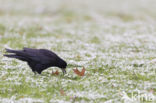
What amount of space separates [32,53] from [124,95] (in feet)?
12.5

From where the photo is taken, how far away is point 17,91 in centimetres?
875

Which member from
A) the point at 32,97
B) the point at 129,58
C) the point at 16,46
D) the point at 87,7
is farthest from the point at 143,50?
the point at 87,7

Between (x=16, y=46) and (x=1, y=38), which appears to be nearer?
(x=16, y=46)

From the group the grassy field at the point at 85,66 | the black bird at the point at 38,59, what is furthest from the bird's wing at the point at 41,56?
the grassy field at the point at 85,66

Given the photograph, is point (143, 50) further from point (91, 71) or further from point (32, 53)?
point (32, 53)

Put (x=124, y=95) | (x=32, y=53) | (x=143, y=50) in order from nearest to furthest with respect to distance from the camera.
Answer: (x=124, y=95) → (x=32, y=53) → (x=143, y=50)

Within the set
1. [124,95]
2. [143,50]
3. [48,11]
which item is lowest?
[48,11]

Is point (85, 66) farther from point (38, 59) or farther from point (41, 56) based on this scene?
point (38, 59)

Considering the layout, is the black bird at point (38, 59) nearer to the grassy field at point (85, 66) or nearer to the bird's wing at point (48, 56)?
the bird's wing at point (48, 56)

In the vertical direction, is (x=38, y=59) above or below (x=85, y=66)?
above

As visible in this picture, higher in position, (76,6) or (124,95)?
(124,95)

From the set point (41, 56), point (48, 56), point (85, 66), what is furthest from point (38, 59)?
point (85, 66)

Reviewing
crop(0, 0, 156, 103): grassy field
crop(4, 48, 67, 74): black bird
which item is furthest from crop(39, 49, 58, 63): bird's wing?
crop(0, 0, 156, 103): grassy field

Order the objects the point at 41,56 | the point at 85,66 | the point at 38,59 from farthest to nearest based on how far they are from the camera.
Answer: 1. the point at 85,66
2. the point at 41,56
3. the point at 38,59
